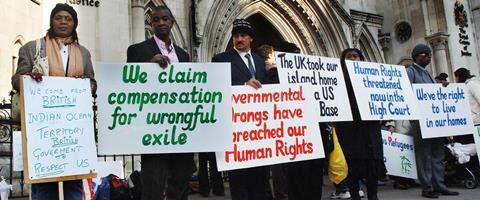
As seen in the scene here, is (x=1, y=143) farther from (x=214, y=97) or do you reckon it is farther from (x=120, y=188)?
(x=214, y=97)

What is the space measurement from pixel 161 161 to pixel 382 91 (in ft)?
10.9

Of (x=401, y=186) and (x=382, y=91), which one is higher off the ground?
(x=382, y=91)

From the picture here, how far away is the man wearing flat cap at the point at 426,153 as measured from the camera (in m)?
6.46

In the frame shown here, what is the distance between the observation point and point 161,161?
378cm

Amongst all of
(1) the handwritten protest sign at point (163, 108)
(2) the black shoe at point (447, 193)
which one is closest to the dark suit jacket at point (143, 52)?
(1) the handwritten protest sign at point (163, 108)

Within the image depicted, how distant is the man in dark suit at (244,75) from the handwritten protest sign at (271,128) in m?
0.10

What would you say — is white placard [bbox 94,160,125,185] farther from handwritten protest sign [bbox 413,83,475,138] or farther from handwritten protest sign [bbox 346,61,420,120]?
handwritten protest sign [bbox 413,83,475,138]

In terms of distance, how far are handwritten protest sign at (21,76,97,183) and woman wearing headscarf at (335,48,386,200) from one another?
315cm

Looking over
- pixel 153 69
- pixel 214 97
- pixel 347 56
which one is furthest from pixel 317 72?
pixel 153 69

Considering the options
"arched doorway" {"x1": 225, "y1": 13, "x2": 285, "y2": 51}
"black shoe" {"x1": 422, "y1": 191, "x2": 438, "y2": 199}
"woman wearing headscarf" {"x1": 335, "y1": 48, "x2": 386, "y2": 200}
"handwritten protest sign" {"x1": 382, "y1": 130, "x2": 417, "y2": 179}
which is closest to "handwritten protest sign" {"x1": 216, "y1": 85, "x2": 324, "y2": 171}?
"woman wearing headscarf" {"x1": 335, "y1": 48, "x2": 386, "y2": 200}

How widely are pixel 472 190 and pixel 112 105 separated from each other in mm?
6086

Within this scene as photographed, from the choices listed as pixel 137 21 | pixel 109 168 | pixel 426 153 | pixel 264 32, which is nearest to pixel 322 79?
pixel 426 153

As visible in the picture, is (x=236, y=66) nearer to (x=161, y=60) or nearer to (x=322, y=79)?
(x=161, y=60)

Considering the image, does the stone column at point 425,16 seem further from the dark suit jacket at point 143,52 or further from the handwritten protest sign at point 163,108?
the dark suit jacket at point 143,52
